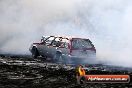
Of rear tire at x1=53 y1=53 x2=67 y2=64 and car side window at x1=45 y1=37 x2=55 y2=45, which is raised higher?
car side window at x1=45 y1=37 x2=55 y2=45

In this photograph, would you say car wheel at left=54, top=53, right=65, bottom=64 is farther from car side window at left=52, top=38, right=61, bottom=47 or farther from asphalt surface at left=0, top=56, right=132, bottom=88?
asphalt surface at left=0, top=56, right=132, bottom=88

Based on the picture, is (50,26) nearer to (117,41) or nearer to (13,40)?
(13,40)

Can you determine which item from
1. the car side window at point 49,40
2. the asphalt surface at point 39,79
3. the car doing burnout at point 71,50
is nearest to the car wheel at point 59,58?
the car doing burnout at point 71,50

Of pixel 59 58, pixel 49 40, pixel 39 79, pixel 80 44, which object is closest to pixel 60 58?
pixel 59 58

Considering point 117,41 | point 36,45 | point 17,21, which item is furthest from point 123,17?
point 36,45

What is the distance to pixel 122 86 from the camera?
13.4 meters

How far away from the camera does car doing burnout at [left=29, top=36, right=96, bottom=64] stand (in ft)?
72.2

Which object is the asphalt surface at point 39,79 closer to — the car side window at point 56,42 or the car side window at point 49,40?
the car side window at point 56,42

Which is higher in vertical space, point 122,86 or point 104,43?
point 104,43

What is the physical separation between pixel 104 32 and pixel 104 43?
6093 millimetres

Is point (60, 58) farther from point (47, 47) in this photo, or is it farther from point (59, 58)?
point (47, 47)

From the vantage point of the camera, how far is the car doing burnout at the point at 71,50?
22.0m

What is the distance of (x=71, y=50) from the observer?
72.1ft

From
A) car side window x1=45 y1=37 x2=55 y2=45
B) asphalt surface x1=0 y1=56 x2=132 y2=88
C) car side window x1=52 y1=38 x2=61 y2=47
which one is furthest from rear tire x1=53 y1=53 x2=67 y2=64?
asphalt surface x1=0 y1=56 x2=132 y2=88
